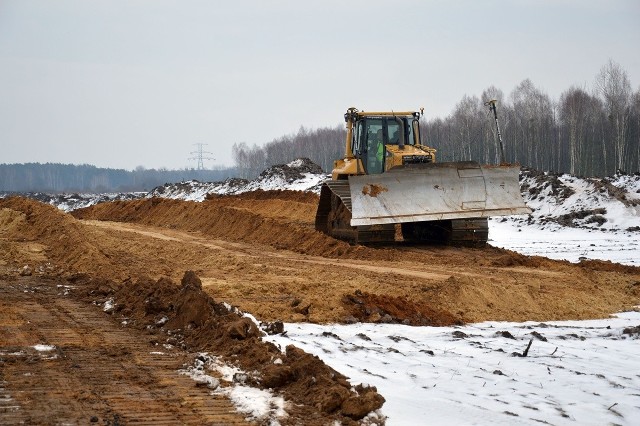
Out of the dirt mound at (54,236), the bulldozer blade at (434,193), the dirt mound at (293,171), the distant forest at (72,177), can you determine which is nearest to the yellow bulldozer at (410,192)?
the bulldozer blade at (434,193)

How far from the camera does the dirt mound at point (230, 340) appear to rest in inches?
225

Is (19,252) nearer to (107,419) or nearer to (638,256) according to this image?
(107,419)

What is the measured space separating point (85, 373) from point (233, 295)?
4470 mm

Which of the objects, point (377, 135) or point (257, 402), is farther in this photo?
point (377, 135)

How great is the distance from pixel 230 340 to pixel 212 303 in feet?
4.29

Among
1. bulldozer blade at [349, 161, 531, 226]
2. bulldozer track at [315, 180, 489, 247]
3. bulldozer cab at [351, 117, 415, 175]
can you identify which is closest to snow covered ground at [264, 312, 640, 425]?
bulldozer blade at [349, 161, 531, 226]

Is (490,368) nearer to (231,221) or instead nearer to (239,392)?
(239,392)

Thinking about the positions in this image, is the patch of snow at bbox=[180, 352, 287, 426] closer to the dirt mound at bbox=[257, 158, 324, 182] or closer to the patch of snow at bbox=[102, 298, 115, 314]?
the patch of snow at bbox=[102, 298, 115, 314]

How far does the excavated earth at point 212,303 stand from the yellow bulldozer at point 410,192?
604 mm

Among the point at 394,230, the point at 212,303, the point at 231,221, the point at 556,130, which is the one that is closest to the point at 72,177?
the point at 556,130

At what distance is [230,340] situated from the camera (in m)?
7.50

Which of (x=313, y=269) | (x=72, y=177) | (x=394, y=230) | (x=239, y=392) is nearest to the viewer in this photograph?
(x=239, y=392)

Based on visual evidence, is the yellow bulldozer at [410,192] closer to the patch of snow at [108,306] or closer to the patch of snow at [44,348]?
the patch of snow at [108,306]

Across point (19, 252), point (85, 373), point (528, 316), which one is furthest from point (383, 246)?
point (85, 373)
